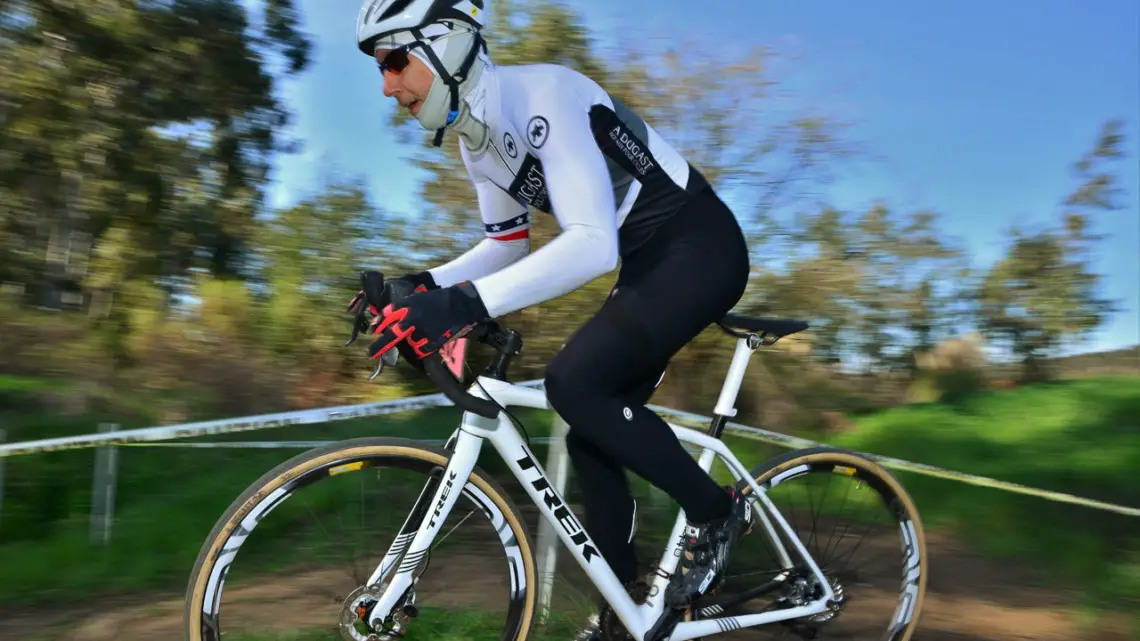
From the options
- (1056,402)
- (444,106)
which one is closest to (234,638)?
(444,106)

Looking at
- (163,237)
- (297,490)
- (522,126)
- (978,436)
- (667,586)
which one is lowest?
(163,237)

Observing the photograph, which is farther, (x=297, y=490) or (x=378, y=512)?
(x=378, y=512)

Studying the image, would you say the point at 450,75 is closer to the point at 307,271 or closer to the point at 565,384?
the point at 565,384

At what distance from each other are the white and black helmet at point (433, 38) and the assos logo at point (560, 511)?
1.01 meters

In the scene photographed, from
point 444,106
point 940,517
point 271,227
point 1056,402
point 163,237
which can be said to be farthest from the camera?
point 163,237

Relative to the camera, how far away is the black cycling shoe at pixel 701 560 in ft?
7.89

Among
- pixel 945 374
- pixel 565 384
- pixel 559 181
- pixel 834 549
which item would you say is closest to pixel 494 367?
pixel 565 384

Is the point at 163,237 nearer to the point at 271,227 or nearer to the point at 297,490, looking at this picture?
the point at 271,227

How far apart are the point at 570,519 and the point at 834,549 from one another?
1178 millimetres

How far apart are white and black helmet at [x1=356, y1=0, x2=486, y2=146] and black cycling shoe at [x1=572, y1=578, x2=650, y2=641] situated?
1533mm

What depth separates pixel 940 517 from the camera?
17.2 ft

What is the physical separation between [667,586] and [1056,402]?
20.5ft

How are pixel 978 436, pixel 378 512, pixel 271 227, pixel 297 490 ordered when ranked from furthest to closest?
pixel 271 227, pixel 978 436, pixel 378 512, pixel 297 490

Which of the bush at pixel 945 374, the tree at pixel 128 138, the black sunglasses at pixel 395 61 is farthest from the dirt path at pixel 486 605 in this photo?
the tree at pixel 128 138
